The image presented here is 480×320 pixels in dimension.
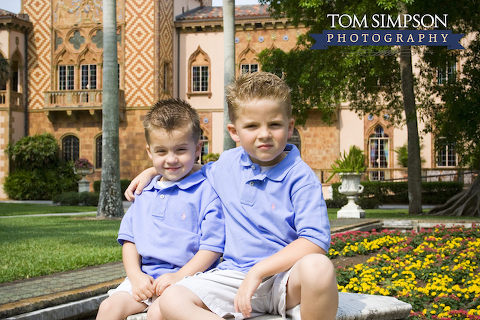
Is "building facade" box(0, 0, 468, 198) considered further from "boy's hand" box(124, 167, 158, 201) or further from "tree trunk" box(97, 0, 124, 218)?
"boy's hand" box(124, 167, 158, 201)

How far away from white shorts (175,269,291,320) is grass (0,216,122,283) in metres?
2.84

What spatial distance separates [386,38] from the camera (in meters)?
13.1

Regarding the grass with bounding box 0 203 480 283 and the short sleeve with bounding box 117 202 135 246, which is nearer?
the short sleeve with bounding box 117 202 135 246

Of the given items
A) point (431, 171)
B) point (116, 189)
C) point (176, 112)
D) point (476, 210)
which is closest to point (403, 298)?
point (176, 112)

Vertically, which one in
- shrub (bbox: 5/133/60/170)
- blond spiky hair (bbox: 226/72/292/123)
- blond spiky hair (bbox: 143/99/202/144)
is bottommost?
blond spiky hair (bbox: 143/99/202/144)

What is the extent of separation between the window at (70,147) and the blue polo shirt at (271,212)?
26296 millimetres

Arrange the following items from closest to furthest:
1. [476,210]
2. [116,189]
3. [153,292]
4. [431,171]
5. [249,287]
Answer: [249,287], [153,292], [116,189], [476,210], [431,171]

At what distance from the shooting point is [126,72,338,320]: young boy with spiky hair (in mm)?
2051

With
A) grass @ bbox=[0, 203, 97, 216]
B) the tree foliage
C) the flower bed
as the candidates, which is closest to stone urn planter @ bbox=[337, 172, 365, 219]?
the tree foliage

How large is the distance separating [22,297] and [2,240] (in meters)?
4.41

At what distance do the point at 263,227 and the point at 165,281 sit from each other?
48cm

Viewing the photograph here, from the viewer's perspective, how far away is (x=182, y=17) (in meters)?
27.3

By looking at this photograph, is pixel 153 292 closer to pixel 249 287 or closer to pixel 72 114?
pixel 249 287

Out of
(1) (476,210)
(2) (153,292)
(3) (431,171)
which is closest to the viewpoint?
(2) (153,292)
